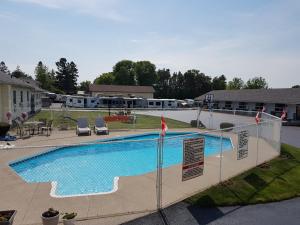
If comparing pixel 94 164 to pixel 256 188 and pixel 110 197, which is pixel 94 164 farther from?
pixel 256 188

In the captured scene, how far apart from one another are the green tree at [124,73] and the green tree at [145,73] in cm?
228

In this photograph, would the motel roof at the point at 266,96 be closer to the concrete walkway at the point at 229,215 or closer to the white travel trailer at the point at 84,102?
the white travel trailer at the point at 84,102

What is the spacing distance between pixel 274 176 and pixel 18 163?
34.7 feet

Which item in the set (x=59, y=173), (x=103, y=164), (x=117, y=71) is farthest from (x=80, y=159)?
(x=117, y=71)

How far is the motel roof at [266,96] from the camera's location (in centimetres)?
4080

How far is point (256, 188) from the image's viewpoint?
9766mm

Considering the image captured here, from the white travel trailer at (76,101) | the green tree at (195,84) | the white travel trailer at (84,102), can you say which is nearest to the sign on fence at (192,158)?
the white travel trailer at (84,102)

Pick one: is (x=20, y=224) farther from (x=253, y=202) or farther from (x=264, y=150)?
(x=264, y=150)

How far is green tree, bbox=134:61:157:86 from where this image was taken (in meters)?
106

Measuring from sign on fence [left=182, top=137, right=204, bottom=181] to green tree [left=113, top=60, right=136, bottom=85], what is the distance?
96457 millimetres

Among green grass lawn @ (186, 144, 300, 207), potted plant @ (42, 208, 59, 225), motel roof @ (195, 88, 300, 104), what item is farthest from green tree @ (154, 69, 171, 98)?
potted plant @ (42, 208, 59, 225)

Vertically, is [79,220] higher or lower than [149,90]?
lower

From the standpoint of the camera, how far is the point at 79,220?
6.96 meters

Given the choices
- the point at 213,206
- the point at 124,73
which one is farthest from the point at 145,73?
the point at 213,206
